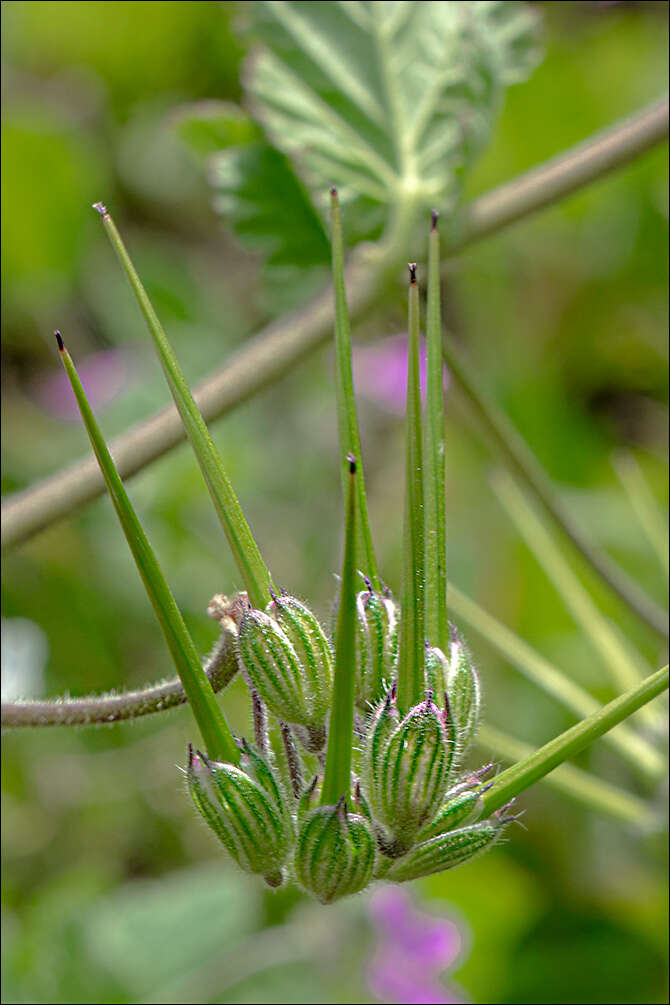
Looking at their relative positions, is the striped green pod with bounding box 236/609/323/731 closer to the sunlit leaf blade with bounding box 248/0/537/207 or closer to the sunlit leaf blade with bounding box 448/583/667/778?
the sunlit leaf blade with bounding box 448/583/667/778

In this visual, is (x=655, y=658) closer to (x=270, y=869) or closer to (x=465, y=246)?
(x=465, y=246)

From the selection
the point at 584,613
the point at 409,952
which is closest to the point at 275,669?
the point at 584,613

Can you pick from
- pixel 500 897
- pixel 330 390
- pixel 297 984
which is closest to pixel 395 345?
pixel 330 390

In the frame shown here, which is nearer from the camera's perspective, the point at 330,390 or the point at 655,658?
the point at 655,658

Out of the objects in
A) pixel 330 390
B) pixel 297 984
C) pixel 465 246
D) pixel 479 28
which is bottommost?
pixel 297 984

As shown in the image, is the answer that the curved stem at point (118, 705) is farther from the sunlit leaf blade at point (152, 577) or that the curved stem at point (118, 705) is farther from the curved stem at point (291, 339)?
the curved stem at point (291, 339)

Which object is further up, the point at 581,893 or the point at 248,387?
the point at 248,387
